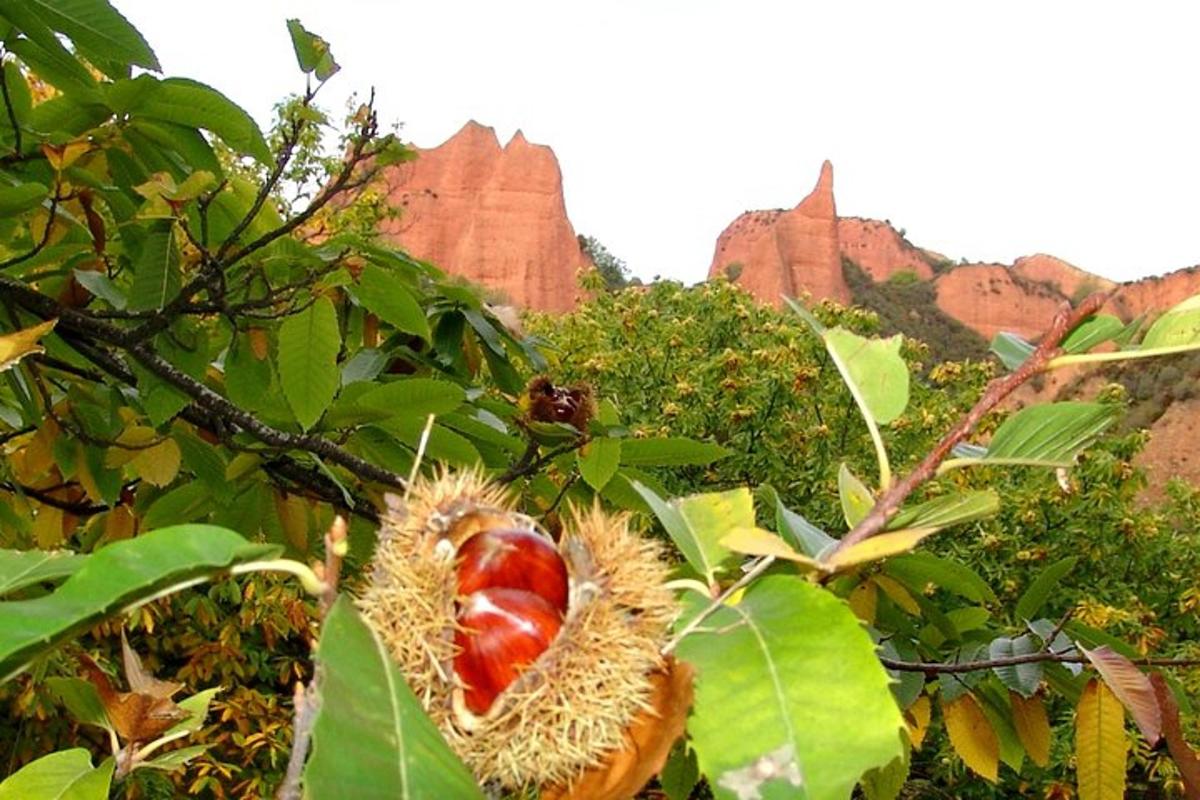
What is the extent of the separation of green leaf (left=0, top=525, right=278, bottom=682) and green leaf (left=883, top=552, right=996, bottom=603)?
869mm

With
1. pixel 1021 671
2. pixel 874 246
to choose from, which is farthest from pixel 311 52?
pixel 874 246

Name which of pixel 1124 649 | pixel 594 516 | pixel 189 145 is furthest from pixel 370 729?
pixel 189 145

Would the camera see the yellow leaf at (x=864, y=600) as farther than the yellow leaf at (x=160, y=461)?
No

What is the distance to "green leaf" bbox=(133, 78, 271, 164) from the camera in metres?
1.43

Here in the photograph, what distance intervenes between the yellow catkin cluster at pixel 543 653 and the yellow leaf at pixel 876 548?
3.7 inches

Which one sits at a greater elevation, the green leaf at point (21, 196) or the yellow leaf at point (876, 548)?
the green leaf at point (21, 196)

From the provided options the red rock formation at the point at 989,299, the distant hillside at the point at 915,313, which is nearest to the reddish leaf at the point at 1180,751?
the distant hillside at the point at 915,313

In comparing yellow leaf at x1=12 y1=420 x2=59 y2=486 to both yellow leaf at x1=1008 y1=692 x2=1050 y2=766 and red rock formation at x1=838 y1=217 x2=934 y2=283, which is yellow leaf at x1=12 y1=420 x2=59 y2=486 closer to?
yellow leaf at x1=1008 y1=692 x2=1050 y2=766

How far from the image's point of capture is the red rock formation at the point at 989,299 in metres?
42.1

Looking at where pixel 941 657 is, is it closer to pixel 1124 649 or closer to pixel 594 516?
pixel 1124 649

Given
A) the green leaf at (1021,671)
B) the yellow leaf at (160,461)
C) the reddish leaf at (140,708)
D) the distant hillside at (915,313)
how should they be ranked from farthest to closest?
the distant hillside at (915,313)
the yellow leaf at (160,461)
the green leaf at (1021,671)
the reddish leaf at (140,708)

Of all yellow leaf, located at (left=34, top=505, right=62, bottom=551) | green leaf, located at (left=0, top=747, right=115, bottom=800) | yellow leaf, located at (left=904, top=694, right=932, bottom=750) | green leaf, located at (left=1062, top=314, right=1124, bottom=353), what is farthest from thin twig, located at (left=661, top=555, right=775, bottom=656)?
yellow leaf, located at (left=34, top=505, right=62, bottom=551)

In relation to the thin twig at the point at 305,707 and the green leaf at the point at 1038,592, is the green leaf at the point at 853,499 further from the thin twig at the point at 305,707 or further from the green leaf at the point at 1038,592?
the green leaf at the point at 1038,592

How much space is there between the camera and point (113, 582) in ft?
1.53
